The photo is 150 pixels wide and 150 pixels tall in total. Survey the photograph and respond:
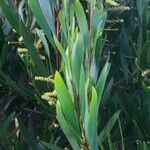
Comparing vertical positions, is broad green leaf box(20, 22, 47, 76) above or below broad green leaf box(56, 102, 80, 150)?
above

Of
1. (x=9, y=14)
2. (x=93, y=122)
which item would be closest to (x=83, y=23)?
(x=93, y=122)

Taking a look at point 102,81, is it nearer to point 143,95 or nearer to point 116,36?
point 143,95

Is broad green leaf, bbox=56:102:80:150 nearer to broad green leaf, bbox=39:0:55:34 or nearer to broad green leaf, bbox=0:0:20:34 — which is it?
broad green leaf, bbox=39:0:55:34

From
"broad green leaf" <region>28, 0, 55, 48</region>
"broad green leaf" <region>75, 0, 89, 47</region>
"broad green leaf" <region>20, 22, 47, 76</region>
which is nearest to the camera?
"broad green leaf" <region>75, 0, 89, 47</region>

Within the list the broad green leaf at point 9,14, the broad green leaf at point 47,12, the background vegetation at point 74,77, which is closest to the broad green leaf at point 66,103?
the background vegetation at point 74,77

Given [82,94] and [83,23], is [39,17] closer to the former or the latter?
[83,23]

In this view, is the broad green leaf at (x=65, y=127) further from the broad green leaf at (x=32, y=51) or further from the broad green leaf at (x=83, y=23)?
the broad green leaf at (x=32, y=51)

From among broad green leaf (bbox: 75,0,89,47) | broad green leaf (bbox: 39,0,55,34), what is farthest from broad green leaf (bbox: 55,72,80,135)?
broad green leaf (bbox: 39,0,55,34)
